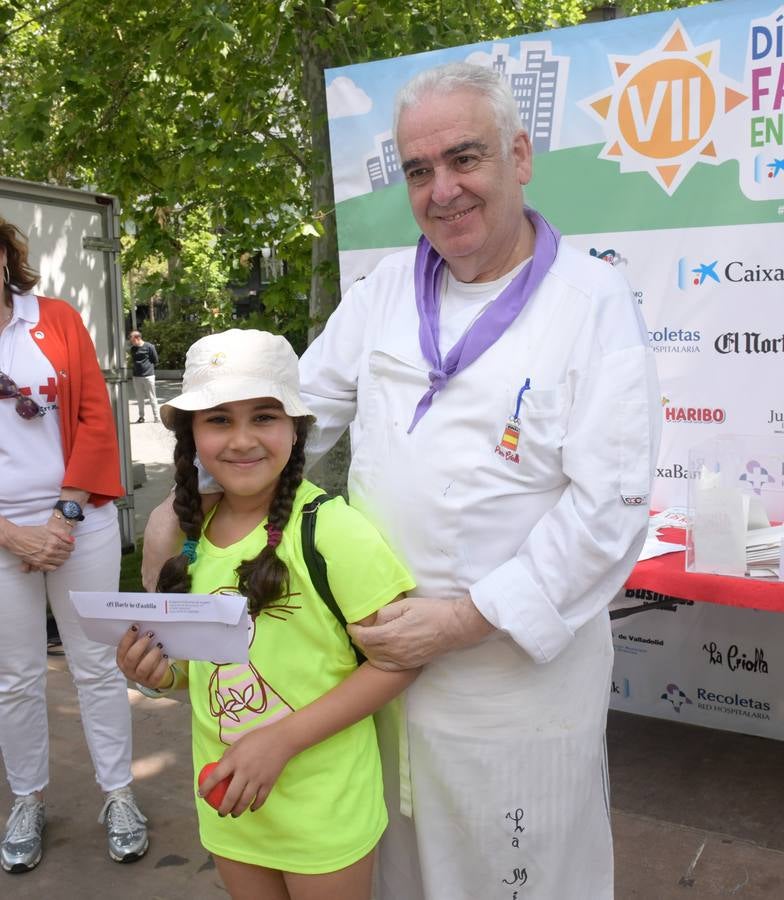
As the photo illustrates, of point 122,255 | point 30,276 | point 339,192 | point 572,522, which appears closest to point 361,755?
point 572,522

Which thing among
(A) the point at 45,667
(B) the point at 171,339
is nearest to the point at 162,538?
(A) the point at 45,667

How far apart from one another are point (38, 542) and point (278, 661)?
4.44 feet

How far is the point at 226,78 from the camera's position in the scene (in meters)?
6.46

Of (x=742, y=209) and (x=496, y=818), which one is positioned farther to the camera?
(x=742, y=209)

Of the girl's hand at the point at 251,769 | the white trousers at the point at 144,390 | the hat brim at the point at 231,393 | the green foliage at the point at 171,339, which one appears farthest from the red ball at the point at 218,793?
the green foliage at the point at 171,339

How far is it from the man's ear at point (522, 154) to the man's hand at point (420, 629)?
2.54 feet

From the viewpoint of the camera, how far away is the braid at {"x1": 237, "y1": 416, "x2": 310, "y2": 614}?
1.69m

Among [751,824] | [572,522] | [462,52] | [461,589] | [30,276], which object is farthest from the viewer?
[462,52]

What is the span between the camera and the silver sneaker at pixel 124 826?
3102 mm

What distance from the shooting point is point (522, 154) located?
177cm

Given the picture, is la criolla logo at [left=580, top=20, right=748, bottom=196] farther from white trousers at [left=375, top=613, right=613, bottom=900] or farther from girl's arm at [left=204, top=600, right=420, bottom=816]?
girl's arm at [left=204, top=600, right=420, bottom=816]

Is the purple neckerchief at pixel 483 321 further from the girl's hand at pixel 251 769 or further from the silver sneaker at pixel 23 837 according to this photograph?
the silver sneaker at pixel 23 837

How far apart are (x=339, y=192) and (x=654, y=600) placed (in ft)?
6.54

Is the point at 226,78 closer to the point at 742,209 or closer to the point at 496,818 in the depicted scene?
the point at 742,209
